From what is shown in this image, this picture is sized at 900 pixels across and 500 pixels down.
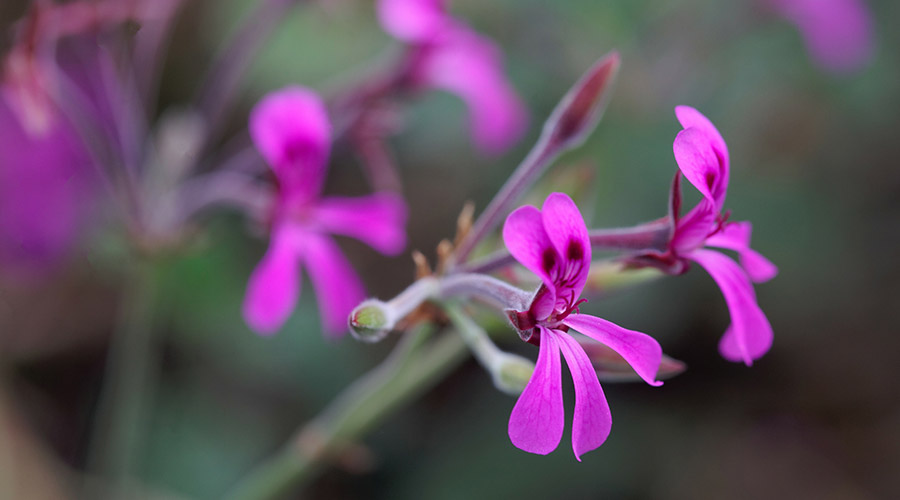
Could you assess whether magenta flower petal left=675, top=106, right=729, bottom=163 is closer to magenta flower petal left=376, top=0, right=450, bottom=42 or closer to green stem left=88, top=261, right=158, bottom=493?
Answer: magenta flower petal left=376, top=0, right=450, bottom=42

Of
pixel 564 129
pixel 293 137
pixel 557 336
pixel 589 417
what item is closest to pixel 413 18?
pixel 293 137

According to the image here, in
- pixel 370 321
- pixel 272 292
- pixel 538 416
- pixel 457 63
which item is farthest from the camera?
pixel 457 63

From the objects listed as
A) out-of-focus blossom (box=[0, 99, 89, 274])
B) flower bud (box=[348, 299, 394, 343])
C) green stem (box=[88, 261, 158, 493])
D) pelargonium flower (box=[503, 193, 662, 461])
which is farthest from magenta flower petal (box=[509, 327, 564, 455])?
out-of-focus blossom (box=[0, 99, 89, 274])

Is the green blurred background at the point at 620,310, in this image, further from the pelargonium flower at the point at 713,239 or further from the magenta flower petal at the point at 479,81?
the pelargonium flower at the point at 713,239

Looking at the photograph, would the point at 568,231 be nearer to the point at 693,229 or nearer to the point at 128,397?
the point at 693,229

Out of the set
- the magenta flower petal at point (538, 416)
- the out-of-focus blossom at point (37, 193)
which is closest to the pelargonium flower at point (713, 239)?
the magenta flower petal at point (538, 416)

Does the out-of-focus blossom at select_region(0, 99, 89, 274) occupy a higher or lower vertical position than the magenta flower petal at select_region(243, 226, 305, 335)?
higher
